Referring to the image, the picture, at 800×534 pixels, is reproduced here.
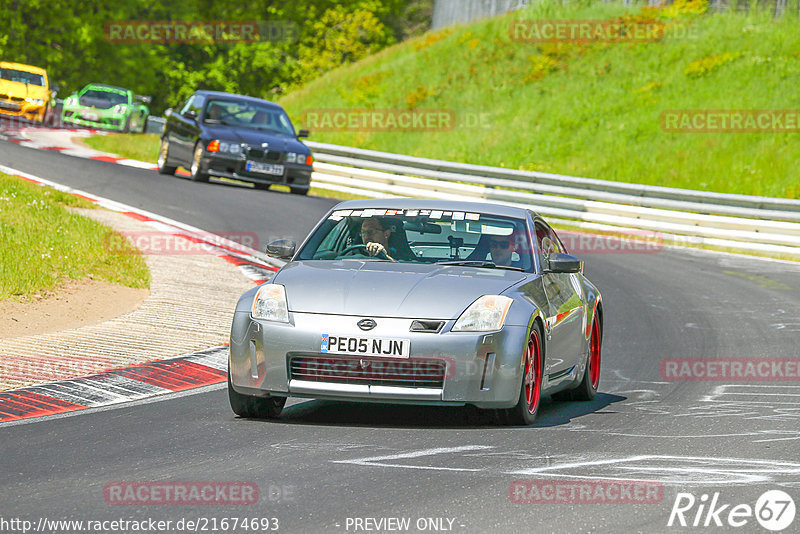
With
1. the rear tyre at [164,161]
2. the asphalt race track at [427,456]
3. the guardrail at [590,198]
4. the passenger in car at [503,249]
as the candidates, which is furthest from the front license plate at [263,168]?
the passenger in car at [503,249]

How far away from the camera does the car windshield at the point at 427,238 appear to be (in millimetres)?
8305

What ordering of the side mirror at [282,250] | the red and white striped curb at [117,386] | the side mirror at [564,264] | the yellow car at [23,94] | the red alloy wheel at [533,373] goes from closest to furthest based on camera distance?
1. the red alloy wheel at [533,373]
2. the red and white striped curb at [117,386]
3. the side mirror at [564,264]
4. the side mirror at [282,250]
5. the yellow car at [23,94]

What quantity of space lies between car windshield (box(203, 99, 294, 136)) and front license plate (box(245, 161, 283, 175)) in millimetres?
985

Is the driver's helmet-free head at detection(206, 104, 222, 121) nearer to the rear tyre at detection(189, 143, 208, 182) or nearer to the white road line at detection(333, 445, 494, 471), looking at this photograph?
the rear tyre at detection(189, 143, 208, 182)

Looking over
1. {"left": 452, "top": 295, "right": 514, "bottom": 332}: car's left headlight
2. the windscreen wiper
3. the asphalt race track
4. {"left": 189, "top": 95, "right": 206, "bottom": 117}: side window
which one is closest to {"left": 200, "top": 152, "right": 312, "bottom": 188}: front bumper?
{"left": 189, "top": 95, "right": 206, "bottom": 117}: side window

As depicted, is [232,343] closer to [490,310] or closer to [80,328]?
[490,310]

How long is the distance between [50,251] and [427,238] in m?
6.08

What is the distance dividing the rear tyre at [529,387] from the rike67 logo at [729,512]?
6.10ft

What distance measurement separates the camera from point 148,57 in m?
57.3

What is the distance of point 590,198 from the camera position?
24.5 m

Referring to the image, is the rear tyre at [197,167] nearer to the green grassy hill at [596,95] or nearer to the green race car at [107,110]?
the green grassy hill at [596,95]

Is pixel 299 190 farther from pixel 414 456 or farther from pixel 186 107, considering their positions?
pixel 414 456

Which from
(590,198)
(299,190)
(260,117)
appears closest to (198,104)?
(260,117)

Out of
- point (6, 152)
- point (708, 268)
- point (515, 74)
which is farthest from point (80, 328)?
point (515, 74)
